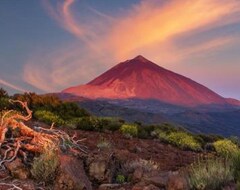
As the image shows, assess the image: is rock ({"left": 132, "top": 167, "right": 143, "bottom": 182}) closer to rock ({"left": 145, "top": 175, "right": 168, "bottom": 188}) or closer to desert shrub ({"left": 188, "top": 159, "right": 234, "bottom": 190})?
rock ({"left": 145, "top": 175, "right": 168, "bottom": 188})

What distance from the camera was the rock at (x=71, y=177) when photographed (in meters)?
12.6

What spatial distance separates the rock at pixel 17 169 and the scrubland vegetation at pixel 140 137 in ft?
0.80

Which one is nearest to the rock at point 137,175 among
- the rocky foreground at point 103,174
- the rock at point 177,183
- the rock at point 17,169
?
the rocky foreground at point 103,174

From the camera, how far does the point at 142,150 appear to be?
18.9 m

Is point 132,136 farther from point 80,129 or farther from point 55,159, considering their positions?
point 55,159

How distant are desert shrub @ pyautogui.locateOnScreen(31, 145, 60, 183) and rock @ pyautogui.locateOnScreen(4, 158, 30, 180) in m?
Answer: 0.21

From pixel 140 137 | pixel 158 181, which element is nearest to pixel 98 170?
pixel 158 181

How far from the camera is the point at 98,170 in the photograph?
13.8 meters

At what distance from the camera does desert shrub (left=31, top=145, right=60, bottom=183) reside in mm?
12961

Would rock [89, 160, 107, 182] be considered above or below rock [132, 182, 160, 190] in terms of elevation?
above

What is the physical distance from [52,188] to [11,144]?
8.67 ft

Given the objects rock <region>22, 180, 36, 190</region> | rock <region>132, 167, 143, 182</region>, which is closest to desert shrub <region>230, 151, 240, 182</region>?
rock <region>132, 167, 143, 182</region>

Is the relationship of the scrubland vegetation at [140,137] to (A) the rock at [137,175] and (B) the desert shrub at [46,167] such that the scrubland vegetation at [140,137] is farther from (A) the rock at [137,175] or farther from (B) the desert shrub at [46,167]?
(A) the rock at [137,175]

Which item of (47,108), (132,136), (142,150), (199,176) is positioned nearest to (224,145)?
(132,136)
